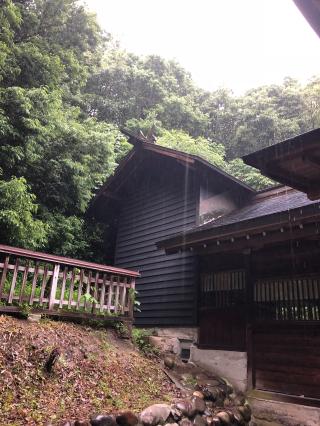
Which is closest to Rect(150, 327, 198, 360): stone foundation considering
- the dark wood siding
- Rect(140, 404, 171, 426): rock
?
the dark wood siding

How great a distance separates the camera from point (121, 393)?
5426 millimetres

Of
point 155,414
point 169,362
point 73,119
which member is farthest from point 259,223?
point 73,119

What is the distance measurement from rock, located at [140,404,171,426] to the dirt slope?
0.18 m

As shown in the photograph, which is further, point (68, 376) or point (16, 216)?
point (16, 216)

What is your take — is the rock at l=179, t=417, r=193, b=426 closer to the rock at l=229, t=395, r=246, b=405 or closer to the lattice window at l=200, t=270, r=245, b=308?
the rock at l=229, t=395, r=246, b=405

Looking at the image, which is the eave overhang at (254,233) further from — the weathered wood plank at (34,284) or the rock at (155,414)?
the rock at (155,414)

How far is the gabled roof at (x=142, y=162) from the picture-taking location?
997 centimetres

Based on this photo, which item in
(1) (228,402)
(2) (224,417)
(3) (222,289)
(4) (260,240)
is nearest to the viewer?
(2) (224,417)

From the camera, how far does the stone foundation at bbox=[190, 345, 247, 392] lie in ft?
24.9

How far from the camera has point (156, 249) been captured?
11.0 meters

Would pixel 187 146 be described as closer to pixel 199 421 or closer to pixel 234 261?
pixel 234 261

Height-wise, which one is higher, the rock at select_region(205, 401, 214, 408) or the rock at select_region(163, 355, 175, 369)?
the rock at select_region(163, 355, 175, 369)

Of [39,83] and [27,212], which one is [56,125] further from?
[27,212]

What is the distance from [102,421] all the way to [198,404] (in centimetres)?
203
